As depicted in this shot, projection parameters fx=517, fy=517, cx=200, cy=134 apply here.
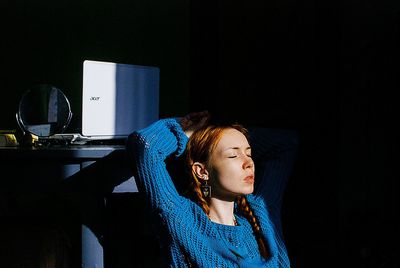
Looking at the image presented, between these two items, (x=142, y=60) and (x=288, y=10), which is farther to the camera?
(x=142, y=60)

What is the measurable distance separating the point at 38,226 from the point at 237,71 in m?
0.99

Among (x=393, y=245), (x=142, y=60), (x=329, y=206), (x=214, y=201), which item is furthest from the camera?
(x=142, y=60)

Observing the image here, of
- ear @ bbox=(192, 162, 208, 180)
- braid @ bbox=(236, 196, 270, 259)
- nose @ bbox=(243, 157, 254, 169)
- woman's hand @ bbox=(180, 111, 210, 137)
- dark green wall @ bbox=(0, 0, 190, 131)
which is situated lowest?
braid @ bbox=(236, 196, 270, 259)

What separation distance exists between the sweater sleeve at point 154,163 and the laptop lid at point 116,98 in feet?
1.70

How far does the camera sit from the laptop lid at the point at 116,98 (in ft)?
6.50

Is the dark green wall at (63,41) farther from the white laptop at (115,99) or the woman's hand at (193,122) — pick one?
the woman's hand at (193,122)

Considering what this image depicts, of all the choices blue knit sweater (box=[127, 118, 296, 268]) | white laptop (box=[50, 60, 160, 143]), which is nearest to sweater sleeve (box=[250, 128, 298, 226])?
blue knit sweater (box=[127, 118, 296, 268])

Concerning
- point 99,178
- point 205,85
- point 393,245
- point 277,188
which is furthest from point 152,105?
point 393,245

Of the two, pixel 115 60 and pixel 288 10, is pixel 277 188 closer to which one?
pixel 288 10

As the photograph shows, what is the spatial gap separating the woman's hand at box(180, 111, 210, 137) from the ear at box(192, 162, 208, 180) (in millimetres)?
119

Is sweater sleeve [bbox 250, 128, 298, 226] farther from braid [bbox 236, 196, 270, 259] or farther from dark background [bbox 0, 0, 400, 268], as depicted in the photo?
dark background [bbox 0, 0, 400, 268]

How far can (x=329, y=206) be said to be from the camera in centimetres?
189

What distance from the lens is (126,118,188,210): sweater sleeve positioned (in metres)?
1.44

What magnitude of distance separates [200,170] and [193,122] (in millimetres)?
194
